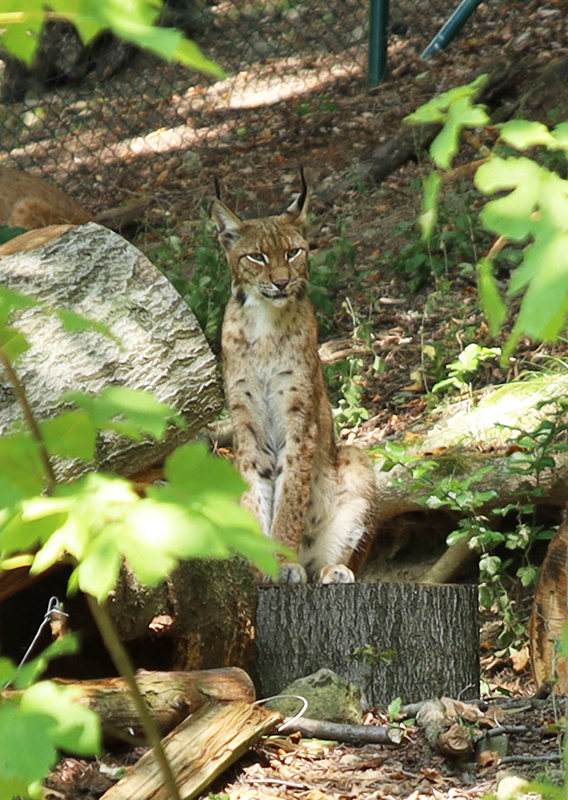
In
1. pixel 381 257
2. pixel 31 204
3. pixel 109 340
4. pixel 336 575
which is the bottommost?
pixel 336 575

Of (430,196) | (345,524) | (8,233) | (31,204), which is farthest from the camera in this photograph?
(31,204)

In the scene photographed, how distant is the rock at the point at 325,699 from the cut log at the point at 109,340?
96 cm

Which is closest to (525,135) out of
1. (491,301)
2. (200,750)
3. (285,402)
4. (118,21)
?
(491,301)

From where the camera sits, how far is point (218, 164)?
10.4 metres

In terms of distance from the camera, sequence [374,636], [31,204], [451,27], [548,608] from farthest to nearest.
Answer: [451,27] → [31,204] → [548,608] → [374,636]

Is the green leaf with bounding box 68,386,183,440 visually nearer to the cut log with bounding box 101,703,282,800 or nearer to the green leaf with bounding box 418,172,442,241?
the green leaf with bounding box 418,172,442,241

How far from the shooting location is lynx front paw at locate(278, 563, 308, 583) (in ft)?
16.2

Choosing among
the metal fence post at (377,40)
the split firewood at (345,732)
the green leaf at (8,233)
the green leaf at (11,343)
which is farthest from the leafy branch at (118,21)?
the metal fence post at (377,40)

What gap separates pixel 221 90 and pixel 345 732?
8.83 meters

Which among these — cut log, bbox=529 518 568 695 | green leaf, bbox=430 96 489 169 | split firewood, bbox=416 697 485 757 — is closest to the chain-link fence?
cut log, bbox=529 518 568 695

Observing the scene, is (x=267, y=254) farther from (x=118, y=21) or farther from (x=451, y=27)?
(x=451, y=27)

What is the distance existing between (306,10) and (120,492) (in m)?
10.9

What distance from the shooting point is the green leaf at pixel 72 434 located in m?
1.16

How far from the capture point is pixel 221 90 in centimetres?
1152
